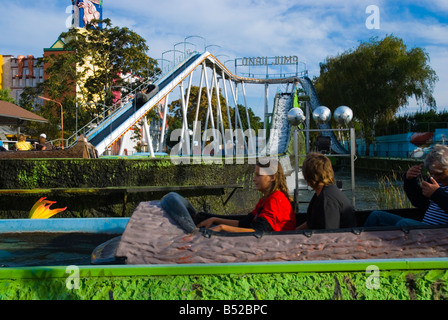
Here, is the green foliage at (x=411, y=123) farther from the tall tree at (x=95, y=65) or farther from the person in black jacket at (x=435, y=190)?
the person in black jacket at (x=435, y=190)

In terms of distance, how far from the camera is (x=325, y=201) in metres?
3.19

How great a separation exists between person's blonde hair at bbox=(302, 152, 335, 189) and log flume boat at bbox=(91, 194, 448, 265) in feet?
1.66

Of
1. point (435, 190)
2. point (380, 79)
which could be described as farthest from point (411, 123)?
point (435, 190)

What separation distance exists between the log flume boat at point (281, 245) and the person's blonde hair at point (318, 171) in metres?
0.51

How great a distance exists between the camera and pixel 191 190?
899 cm

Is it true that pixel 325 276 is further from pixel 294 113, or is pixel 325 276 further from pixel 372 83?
pixel 372 83

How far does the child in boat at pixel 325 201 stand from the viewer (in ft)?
10.4

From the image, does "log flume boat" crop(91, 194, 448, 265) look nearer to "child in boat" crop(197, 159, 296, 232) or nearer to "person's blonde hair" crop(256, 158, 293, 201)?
"child in boat" crop(197, 159, 296, 232)

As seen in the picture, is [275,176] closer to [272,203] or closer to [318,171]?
[272,203]

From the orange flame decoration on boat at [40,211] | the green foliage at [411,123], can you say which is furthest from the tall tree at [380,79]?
the orange flame decoration on boat at [40,211]

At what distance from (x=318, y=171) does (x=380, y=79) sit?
31617 mm
